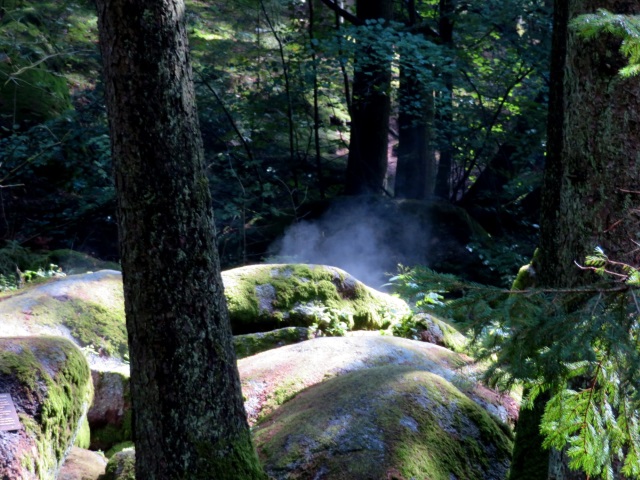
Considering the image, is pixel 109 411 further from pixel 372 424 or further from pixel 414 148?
A: pixel 414 148

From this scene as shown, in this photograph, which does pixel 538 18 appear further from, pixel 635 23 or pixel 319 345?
pixel 635 23

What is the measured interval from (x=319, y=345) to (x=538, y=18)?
8.32 m

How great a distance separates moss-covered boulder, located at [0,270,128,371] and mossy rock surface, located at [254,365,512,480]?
2.40 metres

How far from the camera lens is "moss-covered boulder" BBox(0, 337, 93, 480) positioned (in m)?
3.77

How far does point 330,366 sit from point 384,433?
5.83ft

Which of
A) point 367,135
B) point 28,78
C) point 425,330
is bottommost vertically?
point 425,330

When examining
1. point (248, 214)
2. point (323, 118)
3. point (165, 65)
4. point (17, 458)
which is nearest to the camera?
point (165, 65)

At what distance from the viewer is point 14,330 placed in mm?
6051

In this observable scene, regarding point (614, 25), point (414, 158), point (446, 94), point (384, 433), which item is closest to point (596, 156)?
point (614, 25)

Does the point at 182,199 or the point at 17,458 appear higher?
the point at 182,199

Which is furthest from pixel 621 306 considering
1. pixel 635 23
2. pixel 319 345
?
pixel 319 345

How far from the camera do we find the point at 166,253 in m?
3.52

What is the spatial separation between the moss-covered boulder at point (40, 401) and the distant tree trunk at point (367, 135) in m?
10.5

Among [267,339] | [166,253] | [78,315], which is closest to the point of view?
[166,253]
